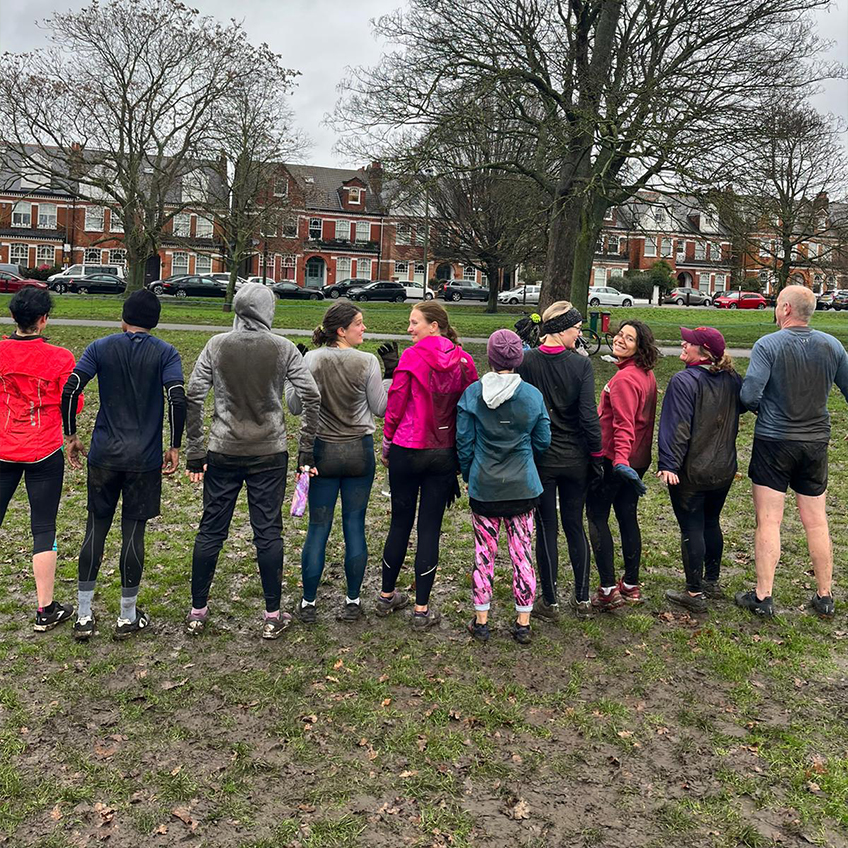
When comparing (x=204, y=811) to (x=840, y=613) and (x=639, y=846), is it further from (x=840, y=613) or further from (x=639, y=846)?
(x=840, y=613)

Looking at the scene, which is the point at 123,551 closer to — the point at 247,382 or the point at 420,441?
the point at 247,382

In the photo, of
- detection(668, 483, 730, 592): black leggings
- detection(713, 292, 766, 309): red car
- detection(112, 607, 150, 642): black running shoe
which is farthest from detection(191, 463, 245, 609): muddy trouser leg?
detection(713, 292, 766, 309): red car

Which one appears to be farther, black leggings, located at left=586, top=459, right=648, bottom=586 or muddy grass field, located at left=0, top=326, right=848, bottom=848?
black leggings, located at left=586, top=459, right=648, bottom=586

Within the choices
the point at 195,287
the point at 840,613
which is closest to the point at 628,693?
the point at 840,613

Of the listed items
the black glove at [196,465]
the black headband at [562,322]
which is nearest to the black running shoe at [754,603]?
the black headband at [562,322]

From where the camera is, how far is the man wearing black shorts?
175 inches

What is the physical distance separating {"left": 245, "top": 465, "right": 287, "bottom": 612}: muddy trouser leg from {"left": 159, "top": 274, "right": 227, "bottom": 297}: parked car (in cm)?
4481

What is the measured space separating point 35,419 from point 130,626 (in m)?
1.34

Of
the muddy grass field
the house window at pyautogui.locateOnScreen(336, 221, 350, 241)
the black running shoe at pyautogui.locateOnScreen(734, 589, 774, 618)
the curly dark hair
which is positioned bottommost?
the muddy grass field

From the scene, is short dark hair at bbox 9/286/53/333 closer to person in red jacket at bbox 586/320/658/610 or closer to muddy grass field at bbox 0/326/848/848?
muddy grass field at bbox 0/326/848/848

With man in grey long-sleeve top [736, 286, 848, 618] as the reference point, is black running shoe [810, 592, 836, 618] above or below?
below

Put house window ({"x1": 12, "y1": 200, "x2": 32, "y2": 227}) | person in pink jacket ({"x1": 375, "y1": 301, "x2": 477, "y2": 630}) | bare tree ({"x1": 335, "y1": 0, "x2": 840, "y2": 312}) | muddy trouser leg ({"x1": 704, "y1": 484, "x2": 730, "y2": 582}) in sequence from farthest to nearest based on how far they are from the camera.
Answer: house window ({"x1": 12, "y1": 200, "x2": 32, "y2": 227}) < bare tree ({"x1": 335, "y1": 0, "x2": 840, "y2": 312}) < muddy trouser leg ({"x1": 704, "y1": 484, "x2": 730, "y2": 582}) < person in pink jacket ({"x1": 375, "y1": 301, "x2": 477, "y2": 630})

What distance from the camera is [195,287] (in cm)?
4728

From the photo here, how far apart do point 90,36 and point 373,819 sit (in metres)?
33.5
